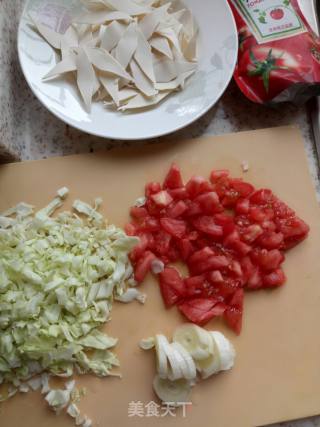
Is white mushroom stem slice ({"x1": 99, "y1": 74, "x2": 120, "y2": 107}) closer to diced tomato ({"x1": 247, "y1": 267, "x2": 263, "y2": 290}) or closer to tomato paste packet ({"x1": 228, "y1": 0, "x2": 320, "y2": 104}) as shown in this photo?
tomato paste packet ({"x1": 228, "y1": 0, "x2": 320, "y2": 104})

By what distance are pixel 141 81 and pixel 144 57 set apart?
7 centimetres

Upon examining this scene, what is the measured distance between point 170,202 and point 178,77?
37 centimetres

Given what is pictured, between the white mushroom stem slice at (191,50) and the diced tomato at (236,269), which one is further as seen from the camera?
the white mushroom stem slice at (191,50)

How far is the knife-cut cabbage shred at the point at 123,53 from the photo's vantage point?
139 cm

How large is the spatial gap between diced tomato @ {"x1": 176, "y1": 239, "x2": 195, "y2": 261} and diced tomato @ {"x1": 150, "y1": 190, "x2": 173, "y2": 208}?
0.37 feet

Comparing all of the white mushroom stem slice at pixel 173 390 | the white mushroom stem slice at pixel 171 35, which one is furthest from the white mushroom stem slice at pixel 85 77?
the white mushroom stem slice at pixel 173 390

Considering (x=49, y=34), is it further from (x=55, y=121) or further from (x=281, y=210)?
(x=281, y=210)

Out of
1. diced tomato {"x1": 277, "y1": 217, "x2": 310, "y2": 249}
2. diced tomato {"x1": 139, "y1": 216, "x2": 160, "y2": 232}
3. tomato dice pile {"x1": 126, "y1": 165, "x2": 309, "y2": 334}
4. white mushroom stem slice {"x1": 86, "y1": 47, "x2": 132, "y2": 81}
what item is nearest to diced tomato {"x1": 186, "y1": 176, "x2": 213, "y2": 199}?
tomato dice pile {"x1": 126, "y1": 165, "x2": 309, "y2": 334}

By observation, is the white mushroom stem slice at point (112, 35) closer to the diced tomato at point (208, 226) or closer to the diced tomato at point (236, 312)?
the diced tomato at point (208, 226)

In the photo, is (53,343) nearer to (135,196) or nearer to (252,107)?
(135,196)

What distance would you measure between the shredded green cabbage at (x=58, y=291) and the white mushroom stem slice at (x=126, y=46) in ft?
1.46

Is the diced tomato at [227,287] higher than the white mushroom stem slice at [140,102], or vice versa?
the white mushroom stem slice at [140,102]

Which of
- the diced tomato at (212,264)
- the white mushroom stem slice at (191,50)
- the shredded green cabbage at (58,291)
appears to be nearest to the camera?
the shredded green cabbage at (58,291)

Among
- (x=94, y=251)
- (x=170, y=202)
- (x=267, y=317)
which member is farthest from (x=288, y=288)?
(x=94, y=251)
